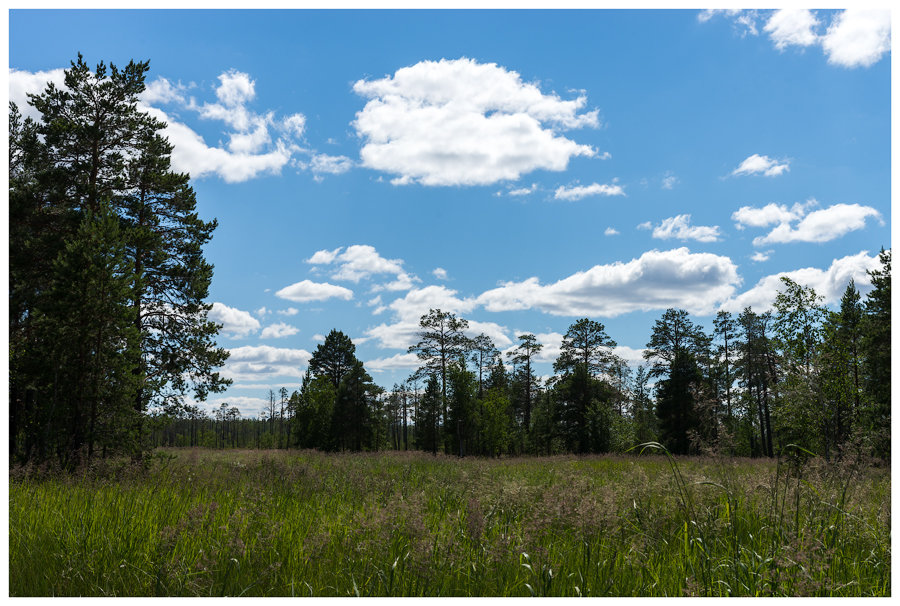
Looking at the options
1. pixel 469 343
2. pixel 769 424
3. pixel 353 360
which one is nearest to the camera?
pixel 469 343

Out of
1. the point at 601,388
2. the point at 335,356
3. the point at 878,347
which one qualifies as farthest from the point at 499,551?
the point at 335,356

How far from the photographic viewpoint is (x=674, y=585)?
10.7 ft

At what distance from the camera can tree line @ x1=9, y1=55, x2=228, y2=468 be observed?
11.3 metres

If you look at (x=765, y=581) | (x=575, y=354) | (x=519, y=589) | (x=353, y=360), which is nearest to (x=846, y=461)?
(x=765, y=581)

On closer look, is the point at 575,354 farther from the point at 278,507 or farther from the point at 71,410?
the point at 278,507

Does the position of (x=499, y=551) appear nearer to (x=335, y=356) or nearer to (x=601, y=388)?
(x=601, y=388)

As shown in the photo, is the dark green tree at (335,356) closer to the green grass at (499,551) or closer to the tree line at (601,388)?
the tree line at (601,388)

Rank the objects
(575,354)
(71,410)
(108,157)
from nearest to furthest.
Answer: (71,410)
(108,157)
(575,354)

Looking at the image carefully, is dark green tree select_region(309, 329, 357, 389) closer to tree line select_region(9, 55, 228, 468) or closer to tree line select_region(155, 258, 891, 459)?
tree line select_region(155, 258, 891, 459)

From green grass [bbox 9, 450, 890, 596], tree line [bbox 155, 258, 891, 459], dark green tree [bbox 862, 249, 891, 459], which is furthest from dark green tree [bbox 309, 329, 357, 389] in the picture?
green grass [bbox 9, 450, 890, 596]

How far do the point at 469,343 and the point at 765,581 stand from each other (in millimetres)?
32929

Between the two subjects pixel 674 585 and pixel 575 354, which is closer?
pixel 674 585

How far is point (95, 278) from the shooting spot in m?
11.3

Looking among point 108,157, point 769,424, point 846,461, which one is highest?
point 108,157
